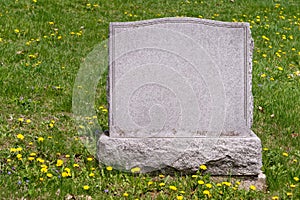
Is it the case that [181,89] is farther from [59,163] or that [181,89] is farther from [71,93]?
[71,93]

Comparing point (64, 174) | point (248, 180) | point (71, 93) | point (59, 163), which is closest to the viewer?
point (64, 174)

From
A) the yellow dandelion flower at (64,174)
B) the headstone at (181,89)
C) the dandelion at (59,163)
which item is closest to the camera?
the yellow dandelion flower at (64,174)

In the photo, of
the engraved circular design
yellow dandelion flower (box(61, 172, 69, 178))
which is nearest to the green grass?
yellow dandelion flower (box(61, 172, 69, 178))

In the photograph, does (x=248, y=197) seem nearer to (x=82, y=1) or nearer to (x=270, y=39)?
(x=270, y=39)

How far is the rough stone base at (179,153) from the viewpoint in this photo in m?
4.29

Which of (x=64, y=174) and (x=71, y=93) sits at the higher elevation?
(x=71, y=93)

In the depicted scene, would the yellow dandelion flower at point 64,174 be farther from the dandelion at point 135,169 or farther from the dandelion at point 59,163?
the dandelion at point 135,169

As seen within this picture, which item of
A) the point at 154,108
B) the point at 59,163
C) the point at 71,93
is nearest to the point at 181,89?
the point at 154,108

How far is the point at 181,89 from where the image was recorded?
441cm

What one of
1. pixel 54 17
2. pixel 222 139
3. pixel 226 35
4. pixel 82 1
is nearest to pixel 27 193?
pixel 222 139

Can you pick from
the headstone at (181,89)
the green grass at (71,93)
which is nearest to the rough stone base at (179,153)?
the headstone at (181,89)

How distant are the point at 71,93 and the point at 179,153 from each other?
2.27 m

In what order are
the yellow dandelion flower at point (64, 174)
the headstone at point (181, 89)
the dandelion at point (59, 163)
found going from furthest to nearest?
the headstone at point (181, 89)
the dandelion at point (59, 163)
the yellow dandelion flower at point (64, 174)

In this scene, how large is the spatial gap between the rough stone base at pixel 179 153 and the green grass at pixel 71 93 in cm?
11
